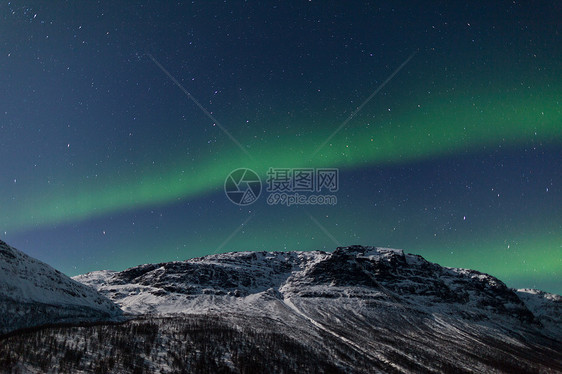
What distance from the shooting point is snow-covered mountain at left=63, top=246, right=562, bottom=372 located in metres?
51.8

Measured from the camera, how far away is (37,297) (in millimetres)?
46125

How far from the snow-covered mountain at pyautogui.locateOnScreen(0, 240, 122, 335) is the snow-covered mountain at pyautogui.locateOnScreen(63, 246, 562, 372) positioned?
545 inches

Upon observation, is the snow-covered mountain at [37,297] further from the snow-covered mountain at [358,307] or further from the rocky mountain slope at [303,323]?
the snow-covered mountain at [358,307]

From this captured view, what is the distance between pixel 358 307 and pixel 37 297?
3375 inches

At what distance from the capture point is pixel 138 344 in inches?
1357

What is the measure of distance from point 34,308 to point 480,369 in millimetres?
62322

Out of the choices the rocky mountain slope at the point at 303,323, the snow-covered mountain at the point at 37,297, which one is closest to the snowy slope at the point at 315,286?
the rocky mountain slope at the point at 303,323

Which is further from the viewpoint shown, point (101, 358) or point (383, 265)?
point (383, 265)

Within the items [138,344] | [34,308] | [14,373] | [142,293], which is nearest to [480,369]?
[138,344]

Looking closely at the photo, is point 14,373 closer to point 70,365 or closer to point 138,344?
point 70,365

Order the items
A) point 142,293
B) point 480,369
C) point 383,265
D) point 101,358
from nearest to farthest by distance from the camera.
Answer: point 101,358, point 480,369, point 142,293, point 383,265

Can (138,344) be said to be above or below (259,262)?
below

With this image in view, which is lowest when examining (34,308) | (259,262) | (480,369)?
(480,369)

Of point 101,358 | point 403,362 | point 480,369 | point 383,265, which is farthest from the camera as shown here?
point 383,265
